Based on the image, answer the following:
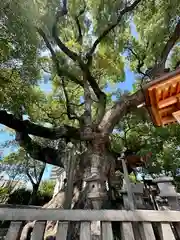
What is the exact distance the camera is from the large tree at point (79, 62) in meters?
4.22

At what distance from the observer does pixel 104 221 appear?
1.89m

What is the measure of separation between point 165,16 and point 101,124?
5.17 metres

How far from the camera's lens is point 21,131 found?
493 cm

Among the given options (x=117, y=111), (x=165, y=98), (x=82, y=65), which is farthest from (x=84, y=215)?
(x=82, y=65)

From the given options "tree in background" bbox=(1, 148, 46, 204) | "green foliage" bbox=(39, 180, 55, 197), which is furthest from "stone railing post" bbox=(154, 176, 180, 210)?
"green foliage" bbox=(39, 180, 55, 197)

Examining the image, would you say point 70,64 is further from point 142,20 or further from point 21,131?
point 142,20

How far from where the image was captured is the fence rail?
69.4 inches

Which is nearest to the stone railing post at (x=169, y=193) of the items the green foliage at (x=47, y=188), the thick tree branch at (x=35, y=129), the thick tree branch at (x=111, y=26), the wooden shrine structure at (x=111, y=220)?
the wooden shrine structure at (x=111, y=220)

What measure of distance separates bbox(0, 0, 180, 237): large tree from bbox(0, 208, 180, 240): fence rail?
1.83m

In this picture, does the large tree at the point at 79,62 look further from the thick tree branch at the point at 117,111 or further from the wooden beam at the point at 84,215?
the wooden beam at the point at 84,215

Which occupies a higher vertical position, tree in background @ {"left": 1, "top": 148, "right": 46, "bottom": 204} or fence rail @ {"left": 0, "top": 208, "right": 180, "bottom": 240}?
tree in background @ {"left": 1, "top": 148, "right": 46, "bottom": 204}

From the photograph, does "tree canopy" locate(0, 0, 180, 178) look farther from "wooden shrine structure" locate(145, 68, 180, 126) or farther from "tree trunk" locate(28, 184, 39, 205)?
"tree trunk" locate(28, 184, 39, 205)

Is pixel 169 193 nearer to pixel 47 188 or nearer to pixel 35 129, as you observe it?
pixel 35 129

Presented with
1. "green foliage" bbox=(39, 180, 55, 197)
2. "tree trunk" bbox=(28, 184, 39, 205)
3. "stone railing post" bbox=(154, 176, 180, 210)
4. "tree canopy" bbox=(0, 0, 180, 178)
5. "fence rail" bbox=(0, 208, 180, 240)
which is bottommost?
"fence rail" bbox=(0, 208, 180, 240)
